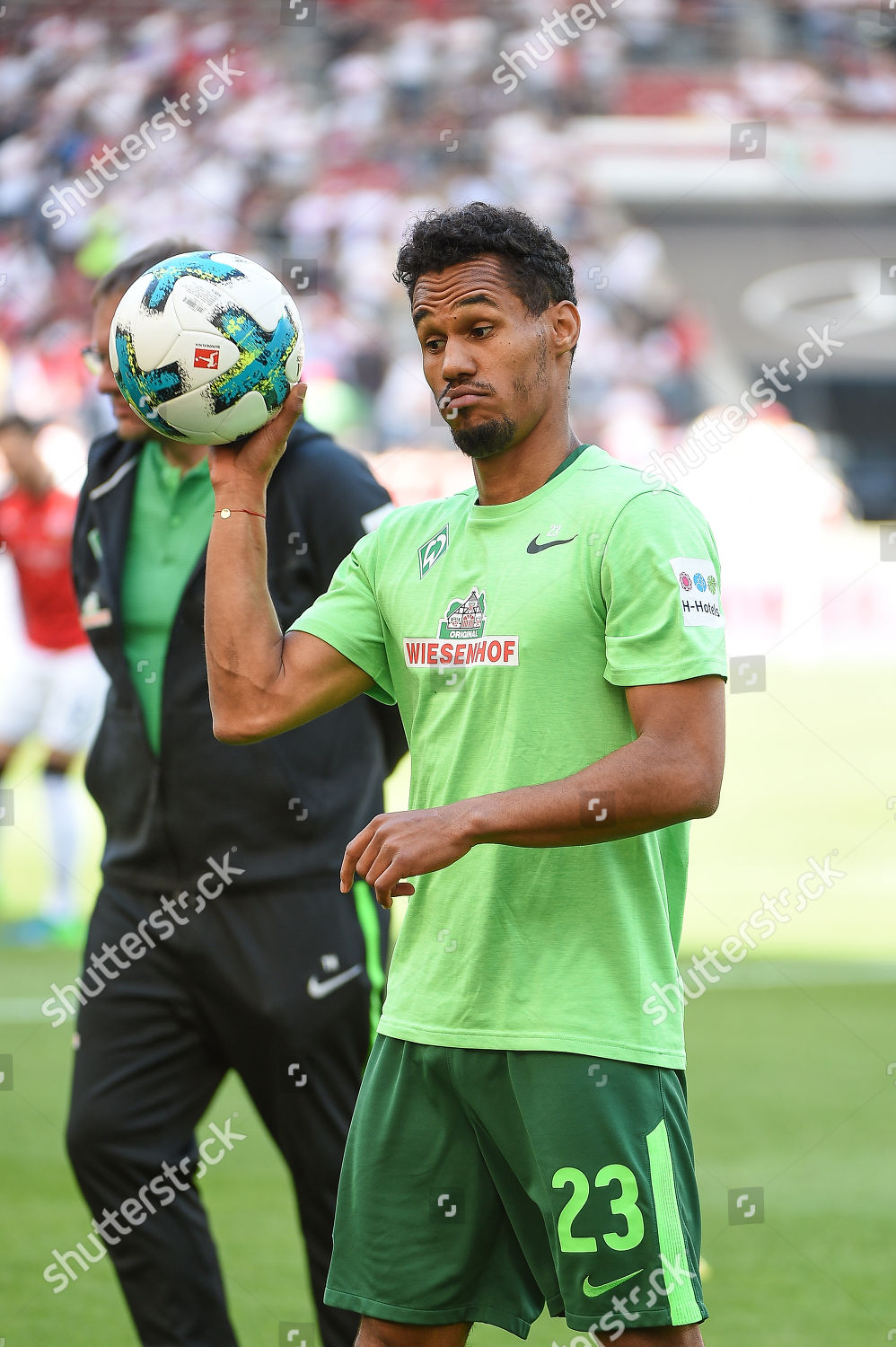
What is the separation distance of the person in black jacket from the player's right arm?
0.68 meters

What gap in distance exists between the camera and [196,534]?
130 inches

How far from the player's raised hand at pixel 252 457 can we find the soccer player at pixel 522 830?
0.09ft

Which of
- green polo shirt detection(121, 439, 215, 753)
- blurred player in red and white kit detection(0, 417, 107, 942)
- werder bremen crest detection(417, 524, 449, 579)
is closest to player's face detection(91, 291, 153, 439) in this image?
green polo shirt detection(121, 439, 215, 753)

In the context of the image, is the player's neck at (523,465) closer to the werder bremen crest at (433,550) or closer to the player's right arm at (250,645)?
the werder bremen crest at (433,550)

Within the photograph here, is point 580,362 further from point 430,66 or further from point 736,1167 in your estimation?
point 736,1167

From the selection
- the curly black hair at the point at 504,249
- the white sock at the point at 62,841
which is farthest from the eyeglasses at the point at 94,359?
the white sock at the point at 62,841

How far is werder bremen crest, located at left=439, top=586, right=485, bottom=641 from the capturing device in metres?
2.36

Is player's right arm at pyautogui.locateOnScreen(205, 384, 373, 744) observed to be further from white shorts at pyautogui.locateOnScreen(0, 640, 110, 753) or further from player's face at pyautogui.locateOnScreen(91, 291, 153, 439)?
white shorts at pyautogui.locateOnScreen(0, 640, 110, 753)

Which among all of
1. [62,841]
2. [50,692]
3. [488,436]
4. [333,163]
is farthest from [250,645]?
[333,163]

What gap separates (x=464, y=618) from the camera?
238cm

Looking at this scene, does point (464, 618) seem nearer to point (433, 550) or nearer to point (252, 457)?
point (433, 550)

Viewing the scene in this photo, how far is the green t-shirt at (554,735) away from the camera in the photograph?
87.7 inches

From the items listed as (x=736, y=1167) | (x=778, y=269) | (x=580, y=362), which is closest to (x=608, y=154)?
(x=778, y=269)

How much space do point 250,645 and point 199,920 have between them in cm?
90
